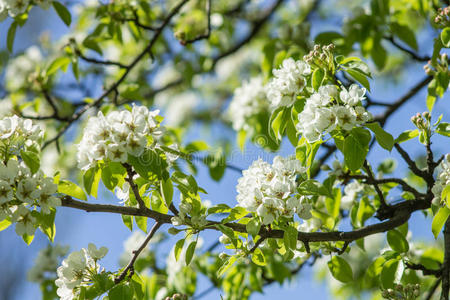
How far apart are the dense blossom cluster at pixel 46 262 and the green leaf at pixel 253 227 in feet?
8.49

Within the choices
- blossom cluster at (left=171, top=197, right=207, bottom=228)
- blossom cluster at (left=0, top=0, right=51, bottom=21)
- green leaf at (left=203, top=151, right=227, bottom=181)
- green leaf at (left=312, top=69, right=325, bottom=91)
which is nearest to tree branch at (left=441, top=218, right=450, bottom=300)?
green leaf at (left=312, top=69, right=325, bottom=91)

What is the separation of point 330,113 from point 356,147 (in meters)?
0.21

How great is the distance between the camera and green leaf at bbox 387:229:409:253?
8.94 feet

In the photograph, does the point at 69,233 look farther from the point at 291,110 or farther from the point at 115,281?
the point at 291,110

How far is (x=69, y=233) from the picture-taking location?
3.94 meters

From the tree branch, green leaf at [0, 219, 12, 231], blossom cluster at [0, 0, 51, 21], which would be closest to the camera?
green leaf at [0, 219, 12, 231]

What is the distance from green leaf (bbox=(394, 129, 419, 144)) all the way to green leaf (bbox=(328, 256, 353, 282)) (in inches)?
28.3

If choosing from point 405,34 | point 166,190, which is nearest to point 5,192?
point 166,190

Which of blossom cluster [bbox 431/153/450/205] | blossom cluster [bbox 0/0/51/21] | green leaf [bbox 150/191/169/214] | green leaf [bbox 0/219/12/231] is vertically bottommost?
blossom cluster [bbox 431/153/450/205]

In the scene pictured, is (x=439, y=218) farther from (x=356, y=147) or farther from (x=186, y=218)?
(x=186, y=218)

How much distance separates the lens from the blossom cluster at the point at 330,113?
2152 millimetres

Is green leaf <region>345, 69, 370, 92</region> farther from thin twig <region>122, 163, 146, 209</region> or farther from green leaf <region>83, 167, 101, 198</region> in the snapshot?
green leaf <region>83, 167, 101, 198</region>

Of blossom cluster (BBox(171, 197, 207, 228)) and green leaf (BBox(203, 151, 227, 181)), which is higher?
green leaf (BBox(203, 151, 227, 181))

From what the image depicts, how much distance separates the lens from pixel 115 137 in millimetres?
2076
